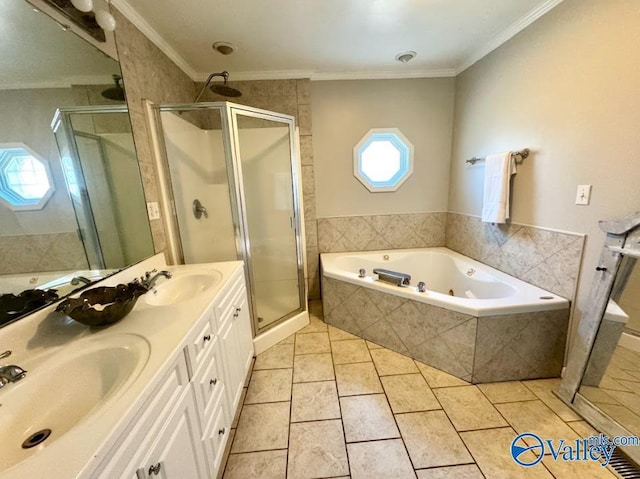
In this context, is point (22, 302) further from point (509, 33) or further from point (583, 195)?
point (509, 33)

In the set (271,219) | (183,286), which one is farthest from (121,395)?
(271,219)

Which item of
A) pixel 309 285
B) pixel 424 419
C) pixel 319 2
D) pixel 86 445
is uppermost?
pixel 319 2

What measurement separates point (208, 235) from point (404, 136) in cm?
Result: 225

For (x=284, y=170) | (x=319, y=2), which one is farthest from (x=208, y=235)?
(x=319, y=2)

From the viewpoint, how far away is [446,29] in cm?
185

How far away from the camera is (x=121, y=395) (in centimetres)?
63

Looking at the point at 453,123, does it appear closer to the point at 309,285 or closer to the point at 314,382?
the point at 309,285

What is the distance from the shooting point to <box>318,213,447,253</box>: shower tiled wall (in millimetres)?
2833

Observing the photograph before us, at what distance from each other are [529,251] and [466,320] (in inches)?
30.1

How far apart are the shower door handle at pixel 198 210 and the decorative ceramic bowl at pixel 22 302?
1143 millimetres

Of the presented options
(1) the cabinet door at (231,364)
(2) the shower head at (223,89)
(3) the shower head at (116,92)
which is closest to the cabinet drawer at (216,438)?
(1) the cabinet door at (231,364)

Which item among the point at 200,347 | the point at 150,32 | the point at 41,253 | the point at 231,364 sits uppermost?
the point at 150,32

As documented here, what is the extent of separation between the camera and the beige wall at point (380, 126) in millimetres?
2592

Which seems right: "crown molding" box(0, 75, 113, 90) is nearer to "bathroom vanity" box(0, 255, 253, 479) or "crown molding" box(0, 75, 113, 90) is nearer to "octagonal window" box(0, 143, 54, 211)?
"octagonal window" box(0, 143, 54, 211)
